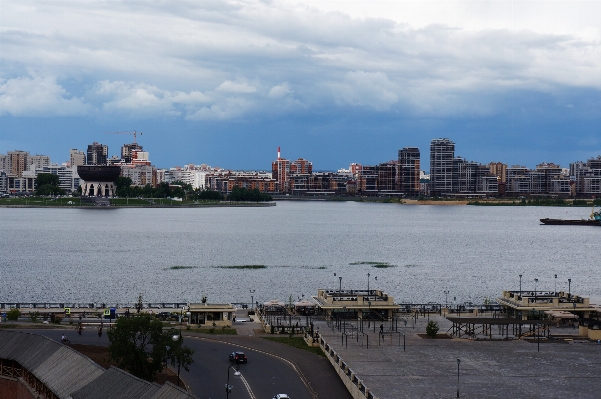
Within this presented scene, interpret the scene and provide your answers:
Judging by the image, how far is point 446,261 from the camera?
75.2m

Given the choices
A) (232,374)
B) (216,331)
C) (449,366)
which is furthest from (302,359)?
(216,331)

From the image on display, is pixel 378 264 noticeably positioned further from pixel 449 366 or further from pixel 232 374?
pixel 232 374

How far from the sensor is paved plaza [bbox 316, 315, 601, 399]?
70.4 ft

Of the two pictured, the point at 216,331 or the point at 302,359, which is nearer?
the point at 302,359

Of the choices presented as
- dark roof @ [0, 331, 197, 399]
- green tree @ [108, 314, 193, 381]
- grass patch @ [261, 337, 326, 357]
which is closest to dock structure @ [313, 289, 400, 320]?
grass patch @ [261, 337, 326, 357]

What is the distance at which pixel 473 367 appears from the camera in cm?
2420

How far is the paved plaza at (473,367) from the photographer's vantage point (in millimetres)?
21469

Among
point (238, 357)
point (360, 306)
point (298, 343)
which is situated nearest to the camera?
point (238, 357)

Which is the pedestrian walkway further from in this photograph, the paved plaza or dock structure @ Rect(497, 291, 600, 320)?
dock structure @ Rect(497, 291, 600, 320)

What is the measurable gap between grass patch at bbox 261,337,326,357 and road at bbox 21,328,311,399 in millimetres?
1655

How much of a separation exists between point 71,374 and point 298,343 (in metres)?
11.8

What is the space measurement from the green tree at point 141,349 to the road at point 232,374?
90 centimetres

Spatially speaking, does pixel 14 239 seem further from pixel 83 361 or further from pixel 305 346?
pixel 83 361

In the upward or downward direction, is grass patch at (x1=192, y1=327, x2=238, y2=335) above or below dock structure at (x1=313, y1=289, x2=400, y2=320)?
below
